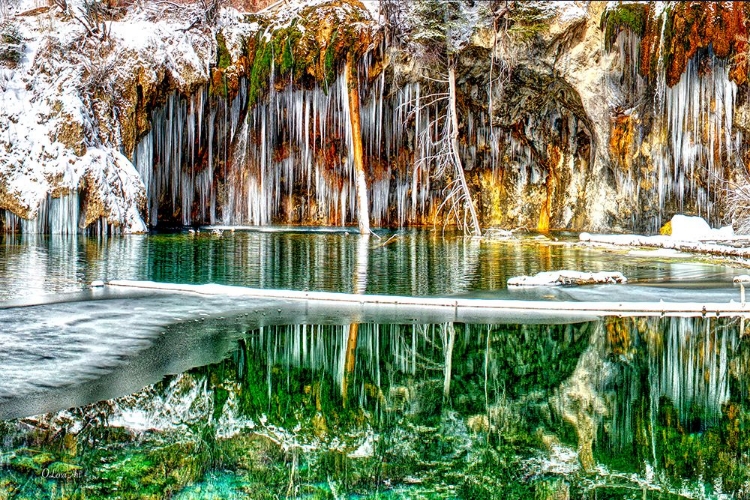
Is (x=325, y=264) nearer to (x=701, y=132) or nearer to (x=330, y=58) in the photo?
(x=330, y=58)

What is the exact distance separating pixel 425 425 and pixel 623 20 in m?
22.0

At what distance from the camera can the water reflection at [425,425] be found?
4.77m

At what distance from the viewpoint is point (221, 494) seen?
454 cm

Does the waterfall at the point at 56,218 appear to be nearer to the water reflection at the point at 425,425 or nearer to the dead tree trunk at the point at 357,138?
the dead tree trunk at the point at 357,138

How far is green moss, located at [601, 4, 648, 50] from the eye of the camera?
2433 centimetres

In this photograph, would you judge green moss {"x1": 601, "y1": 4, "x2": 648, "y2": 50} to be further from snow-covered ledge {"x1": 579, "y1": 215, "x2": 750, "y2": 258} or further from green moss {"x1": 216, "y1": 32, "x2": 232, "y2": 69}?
green moss {"x1": 216, "y1": 32, "x2": 232, "y2": 69}

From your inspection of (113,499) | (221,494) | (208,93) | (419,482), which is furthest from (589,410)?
(208,93)

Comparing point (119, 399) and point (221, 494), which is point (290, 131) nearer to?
point (119, 399)

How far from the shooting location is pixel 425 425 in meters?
5.92

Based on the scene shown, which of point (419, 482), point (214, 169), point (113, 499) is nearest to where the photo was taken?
point (113, 499)

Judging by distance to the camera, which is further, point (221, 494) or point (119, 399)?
point (119, 399)

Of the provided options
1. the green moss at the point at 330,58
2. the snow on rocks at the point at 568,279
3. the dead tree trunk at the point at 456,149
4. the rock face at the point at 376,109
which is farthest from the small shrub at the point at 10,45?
the snow on rocks at the point at 568,279

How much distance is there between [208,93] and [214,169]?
4.76m

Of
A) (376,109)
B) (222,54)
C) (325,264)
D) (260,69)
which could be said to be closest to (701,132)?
(376,109)
